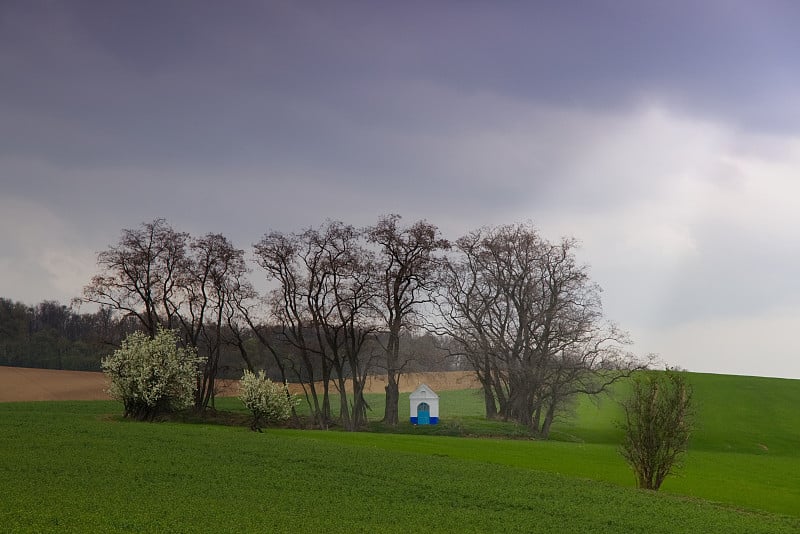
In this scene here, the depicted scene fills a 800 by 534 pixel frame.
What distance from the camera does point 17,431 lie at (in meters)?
33.1

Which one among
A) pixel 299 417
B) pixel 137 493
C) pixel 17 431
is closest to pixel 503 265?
pixel 299 417

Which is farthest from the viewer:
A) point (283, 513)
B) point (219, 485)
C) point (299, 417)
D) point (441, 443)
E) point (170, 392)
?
point (299, 417)

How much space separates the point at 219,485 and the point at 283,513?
14.7 feet

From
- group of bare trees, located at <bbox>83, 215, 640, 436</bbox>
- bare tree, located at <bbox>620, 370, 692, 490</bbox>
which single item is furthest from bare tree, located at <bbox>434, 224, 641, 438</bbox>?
bare tree, located at <bbox>620, 370, 692, 490</bbox>

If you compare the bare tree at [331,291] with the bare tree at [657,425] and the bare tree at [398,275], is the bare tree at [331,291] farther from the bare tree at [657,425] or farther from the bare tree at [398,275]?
the bare tree at [657,425]

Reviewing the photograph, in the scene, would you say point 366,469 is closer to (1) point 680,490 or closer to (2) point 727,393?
(1) point 680,490

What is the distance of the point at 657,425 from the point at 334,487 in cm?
1205

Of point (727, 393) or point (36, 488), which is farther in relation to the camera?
point (727, 393)

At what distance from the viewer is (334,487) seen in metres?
22.8

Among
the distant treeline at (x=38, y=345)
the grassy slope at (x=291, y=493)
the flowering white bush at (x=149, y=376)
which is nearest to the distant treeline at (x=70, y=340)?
the distant treeline at (x=38, y=345)

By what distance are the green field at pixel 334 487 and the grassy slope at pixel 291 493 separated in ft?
0.20

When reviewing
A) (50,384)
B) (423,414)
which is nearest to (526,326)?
(423,414)

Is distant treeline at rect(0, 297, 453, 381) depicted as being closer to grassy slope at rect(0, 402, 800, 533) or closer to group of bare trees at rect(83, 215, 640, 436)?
group of bare trees at rect(83, 215, 640, 436)

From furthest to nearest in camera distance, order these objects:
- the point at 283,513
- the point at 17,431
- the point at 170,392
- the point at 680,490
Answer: the point at 170,392
the point at 17,431
the point at 680,490
the point at 283,513
